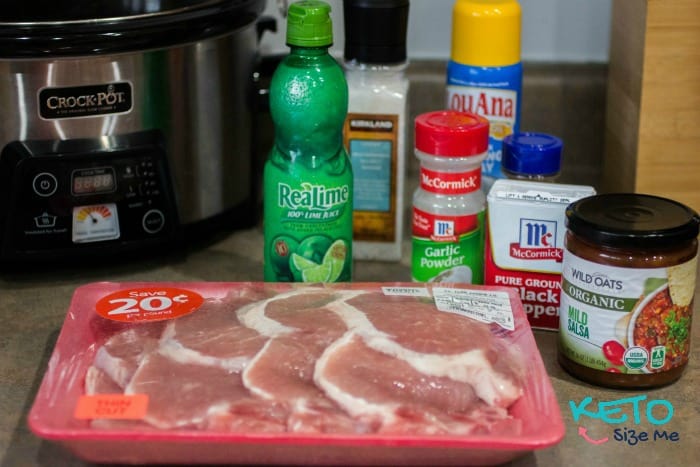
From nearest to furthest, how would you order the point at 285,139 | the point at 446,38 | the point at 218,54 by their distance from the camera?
1. the point at 285,139
2. the point at 218,54
3. the point at 446,38

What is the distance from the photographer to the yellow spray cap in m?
1.13

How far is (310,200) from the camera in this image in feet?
3.32

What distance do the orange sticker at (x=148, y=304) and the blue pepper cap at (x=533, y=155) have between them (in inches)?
13.0

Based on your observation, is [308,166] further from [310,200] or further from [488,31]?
[488,31]

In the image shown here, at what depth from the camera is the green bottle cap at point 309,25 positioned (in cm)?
97

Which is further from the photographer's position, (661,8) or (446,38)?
(446,38)

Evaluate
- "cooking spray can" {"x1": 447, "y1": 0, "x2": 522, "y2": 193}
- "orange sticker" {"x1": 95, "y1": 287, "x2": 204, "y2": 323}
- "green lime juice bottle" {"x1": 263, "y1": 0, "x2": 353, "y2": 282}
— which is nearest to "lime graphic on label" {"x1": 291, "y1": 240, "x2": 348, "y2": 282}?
"green lime juice bottle" {"x1": 263, "y1": 0, "x2": 353, "y2": 282}

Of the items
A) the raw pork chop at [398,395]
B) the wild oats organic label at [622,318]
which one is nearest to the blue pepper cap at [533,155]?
the wild oats organic label at [622,318]

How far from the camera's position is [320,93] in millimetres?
991

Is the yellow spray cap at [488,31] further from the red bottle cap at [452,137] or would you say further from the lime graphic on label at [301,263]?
the lime graphic on label at [301,263]

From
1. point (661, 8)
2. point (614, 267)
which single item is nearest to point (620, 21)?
point (661, 8)

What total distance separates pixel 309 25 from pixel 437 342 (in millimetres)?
309

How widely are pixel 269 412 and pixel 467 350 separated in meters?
0.17

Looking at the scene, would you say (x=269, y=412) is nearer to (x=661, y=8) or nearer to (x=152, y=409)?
(x=152, y=409)
